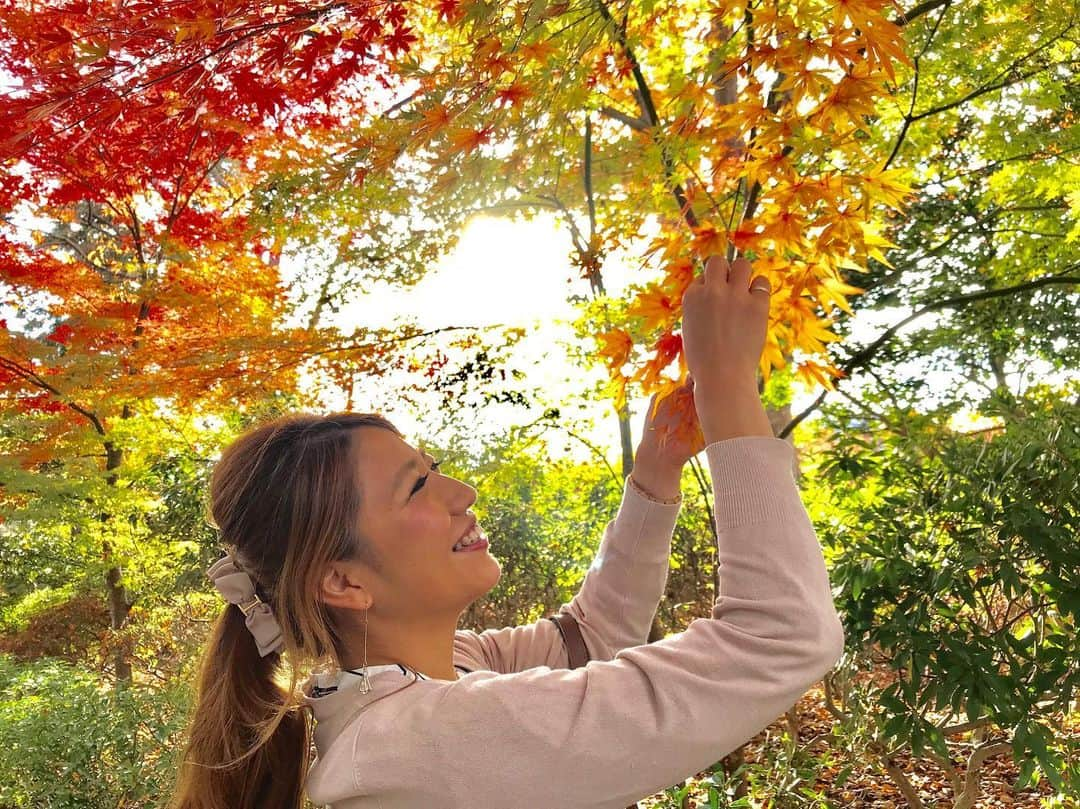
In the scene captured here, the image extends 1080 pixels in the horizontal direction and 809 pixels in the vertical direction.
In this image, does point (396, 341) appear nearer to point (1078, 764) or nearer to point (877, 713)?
point (877, 713)

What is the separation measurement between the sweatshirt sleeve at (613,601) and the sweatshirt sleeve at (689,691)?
39 centimetres

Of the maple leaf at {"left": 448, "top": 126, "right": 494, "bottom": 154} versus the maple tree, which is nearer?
the maple tree

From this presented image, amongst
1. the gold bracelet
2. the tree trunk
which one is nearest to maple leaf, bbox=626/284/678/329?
the gold bracelet

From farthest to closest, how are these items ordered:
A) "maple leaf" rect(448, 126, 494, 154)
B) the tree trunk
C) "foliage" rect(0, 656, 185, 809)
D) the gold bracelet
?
the tree trunk, "foliage" rect(0, 656, 185, 809), "maple leaf" rect(448, 126, 494, 154), the gold bracelet

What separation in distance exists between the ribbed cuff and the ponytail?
64 cm

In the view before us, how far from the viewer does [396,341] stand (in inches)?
158

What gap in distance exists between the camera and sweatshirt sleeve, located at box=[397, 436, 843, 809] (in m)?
0.76

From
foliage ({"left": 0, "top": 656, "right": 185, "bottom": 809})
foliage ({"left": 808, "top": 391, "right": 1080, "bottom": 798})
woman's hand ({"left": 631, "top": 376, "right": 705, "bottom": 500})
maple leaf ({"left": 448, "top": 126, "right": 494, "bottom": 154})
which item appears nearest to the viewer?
woman's hand ({"left": 631, "top": 376, "right": 705, "bottom": 500})

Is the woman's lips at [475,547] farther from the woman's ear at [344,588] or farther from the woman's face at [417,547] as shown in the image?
the woman's ear at [344,588]

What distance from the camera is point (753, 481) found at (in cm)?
78

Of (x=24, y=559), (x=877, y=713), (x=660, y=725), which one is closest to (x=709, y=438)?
(x=660, y=725)

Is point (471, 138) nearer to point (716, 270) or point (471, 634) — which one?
point (716, 270)

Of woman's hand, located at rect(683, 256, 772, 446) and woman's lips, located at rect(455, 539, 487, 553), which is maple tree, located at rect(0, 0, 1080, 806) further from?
woman's lips, located at rect(455, 539, 487, 553)

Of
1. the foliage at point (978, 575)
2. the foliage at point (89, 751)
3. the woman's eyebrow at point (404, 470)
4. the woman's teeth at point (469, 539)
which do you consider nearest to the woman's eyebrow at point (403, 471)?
the woman's eyebrow at point (404, 470)
